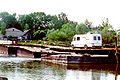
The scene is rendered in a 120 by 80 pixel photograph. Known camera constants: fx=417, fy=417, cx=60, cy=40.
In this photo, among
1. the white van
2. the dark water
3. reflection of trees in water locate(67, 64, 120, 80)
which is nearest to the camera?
the dark water

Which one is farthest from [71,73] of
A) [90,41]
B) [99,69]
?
[90,41]

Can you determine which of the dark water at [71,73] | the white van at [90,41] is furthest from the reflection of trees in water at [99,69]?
the white van at [90,41]

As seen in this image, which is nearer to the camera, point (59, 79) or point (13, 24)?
point (59, 79)

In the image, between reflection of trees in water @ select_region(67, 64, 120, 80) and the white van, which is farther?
the white van

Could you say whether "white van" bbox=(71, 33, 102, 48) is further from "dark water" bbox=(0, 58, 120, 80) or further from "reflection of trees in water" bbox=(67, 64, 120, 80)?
"dark water" bbox=(0, 58, 120, 80)

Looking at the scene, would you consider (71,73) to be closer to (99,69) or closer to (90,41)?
(99,69)

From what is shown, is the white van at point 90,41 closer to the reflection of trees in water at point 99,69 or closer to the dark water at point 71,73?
the reflection of trees in water at point 99,69

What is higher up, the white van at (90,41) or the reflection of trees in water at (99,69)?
the white van at (90,41)

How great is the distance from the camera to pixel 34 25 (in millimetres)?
143500

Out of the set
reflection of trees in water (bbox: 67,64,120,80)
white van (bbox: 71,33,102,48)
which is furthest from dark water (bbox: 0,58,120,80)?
white van (bbox: 71,33,102,48)

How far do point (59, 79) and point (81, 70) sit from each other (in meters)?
8.82

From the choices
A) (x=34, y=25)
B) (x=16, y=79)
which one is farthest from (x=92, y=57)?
(x=34, y=25)

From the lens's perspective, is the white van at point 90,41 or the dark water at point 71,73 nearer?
the dark water at point 71,73

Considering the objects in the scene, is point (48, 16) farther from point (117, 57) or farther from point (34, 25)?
point (117, 57)
